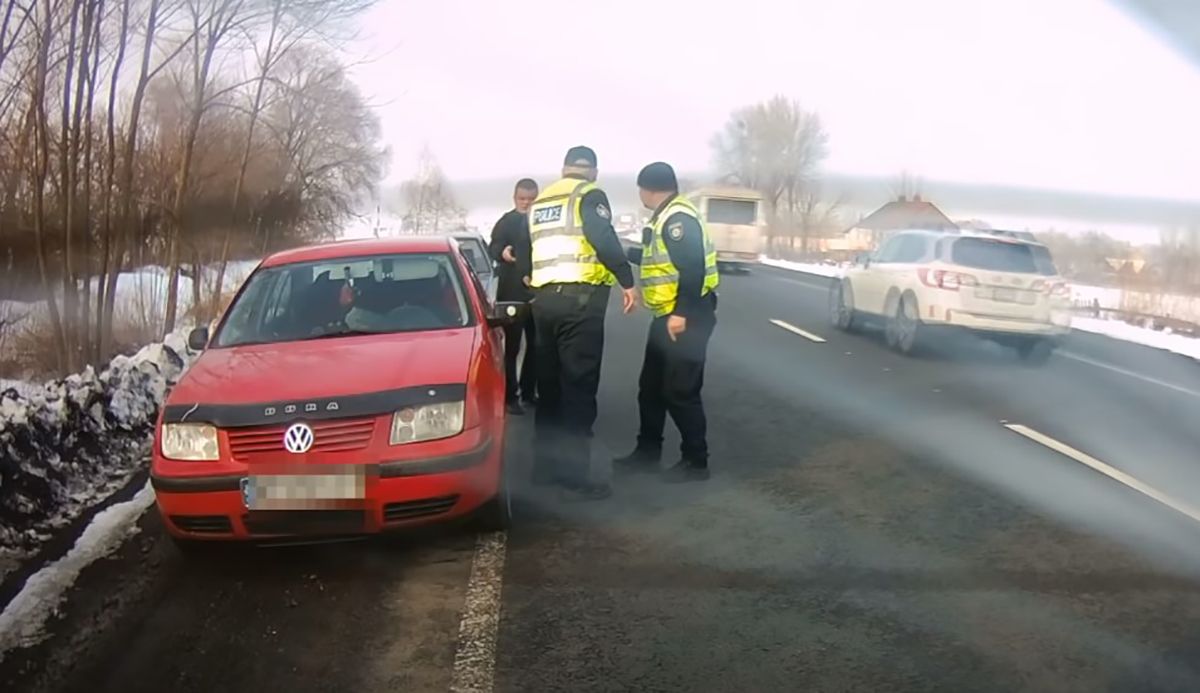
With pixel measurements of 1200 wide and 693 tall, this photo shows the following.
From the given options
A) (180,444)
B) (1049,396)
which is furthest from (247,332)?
(1049,396)

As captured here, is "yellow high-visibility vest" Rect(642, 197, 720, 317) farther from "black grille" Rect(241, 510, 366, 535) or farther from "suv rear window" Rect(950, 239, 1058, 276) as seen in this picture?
"suv rear window" Rect(950, 239, 1058, 276)

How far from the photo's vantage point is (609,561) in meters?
4.64

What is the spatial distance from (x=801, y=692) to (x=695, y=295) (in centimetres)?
297

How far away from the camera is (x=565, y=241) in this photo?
573cm

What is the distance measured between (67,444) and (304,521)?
9.85ft

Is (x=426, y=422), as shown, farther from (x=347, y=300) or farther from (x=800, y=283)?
(x=800, y=283)

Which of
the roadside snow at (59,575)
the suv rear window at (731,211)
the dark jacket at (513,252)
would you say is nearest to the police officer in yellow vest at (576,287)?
the roadside snow at (59,575)

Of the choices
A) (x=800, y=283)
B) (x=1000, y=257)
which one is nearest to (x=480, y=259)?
(x=1000, y=257)

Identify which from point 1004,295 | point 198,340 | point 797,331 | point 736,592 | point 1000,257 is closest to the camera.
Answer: point 736,592

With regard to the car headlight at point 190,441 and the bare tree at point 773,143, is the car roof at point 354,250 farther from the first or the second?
the bare tree at point 773,143

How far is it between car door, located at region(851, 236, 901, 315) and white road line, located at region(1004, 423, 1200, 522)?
5.41 meters

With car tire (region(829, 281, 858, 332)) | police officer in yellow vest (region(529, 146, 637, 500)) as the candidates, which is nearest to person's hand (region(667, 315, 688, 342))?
police officer in yellow vest (region(529, 146, 637, 500))

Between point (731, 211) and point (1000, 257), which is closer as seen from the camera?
point (1000, 257)

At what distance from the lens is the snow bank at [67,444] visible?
526 cm
